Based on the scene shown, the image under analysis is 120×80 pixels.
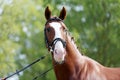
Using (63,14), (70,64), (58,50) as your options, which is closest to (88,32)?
(63,14)

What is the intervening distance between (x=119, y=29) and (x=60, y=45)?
15.5 m

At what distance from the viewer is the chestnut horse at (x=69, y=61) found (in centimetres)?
830

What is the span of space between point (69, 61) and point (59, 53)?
0.53 metres

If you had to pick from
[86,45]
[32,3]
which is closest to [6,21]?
[32,3]

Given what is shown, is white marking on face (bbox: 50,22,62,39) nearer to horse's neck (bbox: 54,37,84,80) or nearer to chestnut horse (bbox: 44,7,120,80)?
chestnut horse (bbox: 44,7,120,80)

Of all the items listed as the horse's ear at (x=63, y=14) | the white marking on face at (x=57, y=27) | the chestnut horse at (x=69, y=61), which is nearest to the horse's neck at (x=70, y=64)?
the chestnut horse at (x=69, y=61)

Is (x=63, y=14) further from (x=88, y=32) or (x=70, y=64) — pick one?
(x=88, y=32)

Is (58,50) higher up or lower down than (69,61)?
higher up

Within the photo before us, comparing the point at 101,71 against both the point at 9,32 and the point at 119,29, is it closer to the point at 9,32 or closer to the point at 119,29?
the point at 119,29

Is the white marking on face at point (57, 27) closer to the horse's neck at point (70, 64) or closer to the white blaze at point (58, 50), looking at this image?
the white blaze at point (58, 50)

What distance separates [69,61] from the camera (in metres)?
8.48

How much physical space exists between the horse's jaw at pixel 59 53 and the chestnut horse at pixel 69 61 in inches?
2.1

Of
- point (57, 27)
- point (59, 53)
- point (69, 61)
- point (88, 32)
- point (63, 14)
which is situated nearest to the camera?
point (59, 53)

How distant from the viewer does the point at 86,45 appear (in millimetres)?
23031
